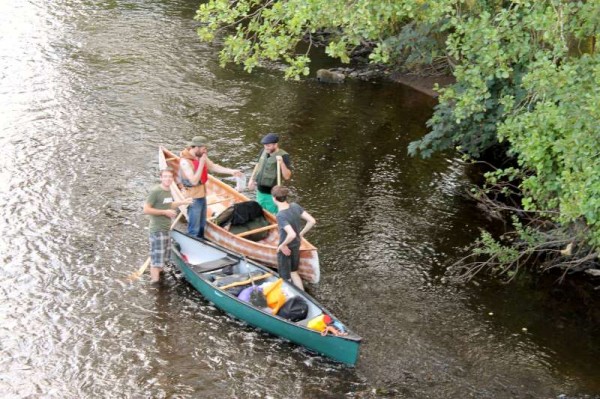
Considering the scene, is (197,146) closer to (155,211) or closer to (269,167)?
(269,167)

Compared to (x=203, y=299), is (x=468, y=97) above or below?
above

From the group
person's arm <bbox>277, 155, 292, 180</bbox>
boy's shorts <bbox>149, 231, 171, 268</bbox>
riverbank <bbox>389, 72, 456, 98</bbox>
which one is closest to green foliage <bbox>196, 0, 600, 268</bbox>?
person's arm <bbox>277, 155, 292, 180</bbox>

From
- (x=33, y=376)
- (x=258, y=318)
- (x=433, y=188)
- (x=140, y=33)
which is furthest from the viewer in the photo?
(x=140, y=33)

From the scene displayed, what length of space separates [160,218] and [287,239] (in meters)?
2.20

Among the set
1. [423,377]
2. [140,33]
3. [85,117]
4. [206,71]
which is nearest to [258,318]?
[423,377]

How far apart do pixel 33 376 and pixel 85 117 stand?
36.3 ft

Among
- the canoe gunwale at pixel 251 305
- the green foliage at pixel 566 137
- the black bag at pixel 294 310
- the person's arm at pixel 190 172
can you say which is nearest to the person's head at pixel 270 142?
the person's arm at pixel 190 172

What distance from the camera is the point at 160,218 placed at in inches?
518

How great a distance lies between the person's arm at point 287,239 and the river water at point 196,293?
4.41ft

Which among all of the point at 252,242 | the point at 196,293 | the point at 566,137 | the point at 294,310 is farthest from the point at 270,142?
the point at 566,137

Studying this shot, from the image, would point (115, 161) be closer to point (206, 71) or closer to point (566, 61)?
point (206, 71)

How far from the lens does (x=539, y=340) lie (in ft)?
42.4

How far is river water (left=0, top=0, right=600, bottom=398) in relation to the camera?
1153 cm

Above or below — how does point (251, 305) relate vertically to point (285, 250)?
below
